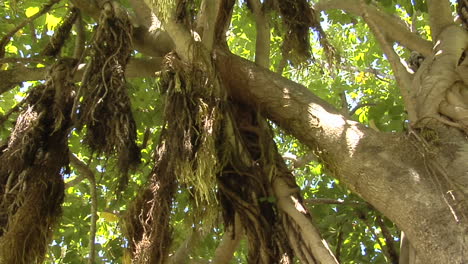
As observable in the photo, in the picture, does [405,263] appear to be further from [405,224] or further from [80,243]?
[80,243]

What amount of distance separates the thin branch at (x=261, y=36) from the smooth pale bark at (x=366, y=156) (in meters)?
0.39

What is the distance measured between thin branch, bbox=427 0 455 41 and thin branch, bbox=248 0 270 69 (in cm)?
103

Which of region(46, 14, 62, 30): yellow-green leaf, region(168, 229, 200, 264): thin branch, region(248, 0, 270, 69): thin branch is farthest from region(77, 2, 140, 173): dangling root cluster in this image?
region(46, 14, 62, 30): yellow-green leaf

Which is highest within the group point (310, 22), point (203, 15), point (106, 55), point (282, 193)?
point (310, 22)

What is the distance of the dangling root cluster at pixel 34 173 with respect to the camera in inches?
92.9

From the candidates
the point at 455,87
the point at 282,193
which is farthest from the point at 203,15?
the point at 455,87

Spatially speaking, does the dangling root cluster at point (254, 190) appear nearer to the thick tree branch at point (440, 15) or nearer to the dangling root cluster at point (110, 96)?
the dangling root cluster at point (110, 96)

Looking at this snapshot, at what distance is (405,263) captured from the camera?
243 centimetres

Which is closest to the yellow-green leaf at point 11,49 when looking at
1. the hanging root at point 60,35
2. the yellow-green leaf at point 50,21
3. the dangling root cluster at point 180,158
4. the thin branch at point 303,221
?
the yellow-green leaf at point 50,21

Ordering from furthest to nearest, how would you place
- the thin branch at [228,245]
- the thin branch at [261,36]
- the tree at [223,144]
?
the thin branch at [261,36], the thin branch at [228,245], the tree at [223,144]

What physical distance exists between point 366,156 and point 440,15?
139cm

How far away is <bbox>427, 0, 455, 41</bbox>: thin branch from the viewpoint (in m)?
3.10

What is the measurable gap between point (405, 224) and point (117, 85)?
1.51 meters

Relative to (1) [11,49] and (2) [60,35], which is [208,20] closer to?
(2) [60,35]
